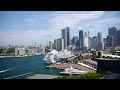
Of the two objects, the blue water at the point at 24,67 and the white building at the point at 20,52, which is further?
the white building at the point at 20,52

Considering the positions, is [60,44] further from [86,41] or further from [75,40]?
[86,41]

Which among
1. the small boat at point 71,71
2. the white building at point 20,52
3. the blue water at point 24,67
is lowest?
the small boat at point 71,71

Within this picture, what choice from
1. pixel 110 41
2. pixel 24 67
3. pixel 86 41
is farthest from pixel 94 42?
pixel 24 67

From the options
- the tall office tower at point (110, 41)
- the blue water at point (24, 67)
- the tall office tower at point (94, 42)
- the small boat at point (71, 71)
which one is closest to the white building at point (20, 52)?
the blue water at point (24, 67)

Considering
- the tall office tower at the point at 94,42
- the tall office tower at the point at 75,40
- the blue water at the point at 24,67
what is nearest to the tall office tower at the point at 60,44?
the tall office tower at the point at 75,40

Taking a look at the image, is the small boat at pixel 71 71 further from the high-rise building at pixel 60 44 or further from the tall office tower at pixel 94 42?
the tall office tower at pixel 94 42

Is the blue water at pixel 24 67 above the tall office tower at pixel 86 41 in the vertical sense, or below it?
below

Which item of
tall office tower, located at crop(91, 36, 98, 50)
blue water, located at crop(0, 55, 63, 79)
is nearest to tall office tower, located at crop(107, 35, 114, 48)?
tall office tower, located at crop(91, 36, 98, 50)
